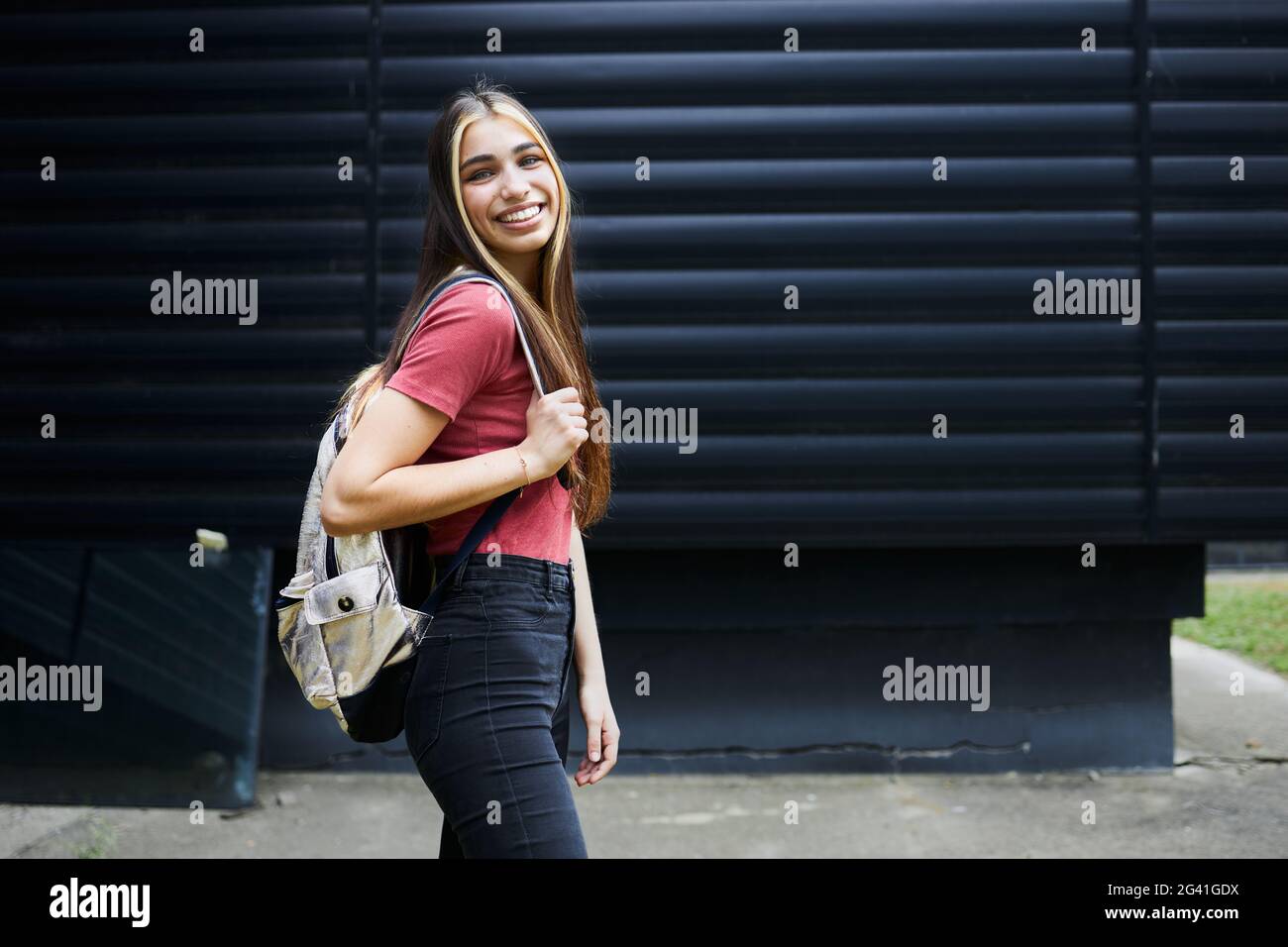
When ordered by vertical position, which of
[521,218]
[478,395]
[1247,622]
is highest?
[521,218]

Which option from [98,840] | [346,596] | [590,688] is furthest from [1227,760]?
[98,840]

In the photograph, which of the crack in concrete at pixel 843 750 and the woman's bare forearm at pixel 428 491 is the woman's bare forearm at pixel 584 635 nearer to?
the woman's bare forearm at pixel 428 491

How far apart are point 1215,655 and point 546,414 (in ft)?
24.3

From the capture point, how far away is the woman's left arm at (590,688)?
2.24m

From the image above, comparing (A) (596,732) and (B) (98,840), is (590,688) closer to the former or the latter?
(A) (596,732)

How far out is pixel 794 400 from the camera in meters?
5.00

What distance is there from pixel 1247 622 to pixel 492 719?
8.71 meters

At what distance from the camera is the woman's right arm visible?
1835 mm

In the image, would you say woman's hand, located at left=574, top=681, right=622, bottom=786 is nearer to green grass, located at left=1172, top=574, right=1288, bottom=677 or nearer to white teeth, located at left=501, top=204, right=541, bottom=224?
white teeth, located at left=501, top=204, right=541, bottom=224

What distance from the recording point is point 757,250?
5.02m

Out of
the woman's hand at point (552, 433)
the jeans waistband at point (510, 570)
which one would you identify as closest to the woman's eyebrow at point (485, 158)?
the woman's hand at point (552, 433)

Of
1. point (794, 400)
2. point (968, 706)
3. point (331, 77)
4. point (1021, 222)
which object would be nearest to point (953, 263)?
point (1021, 222)

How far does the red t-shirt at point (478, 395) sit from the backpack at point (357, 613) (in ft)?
0.10

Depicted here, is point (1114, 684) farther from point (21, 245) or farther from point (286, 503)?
point (21, 245)
